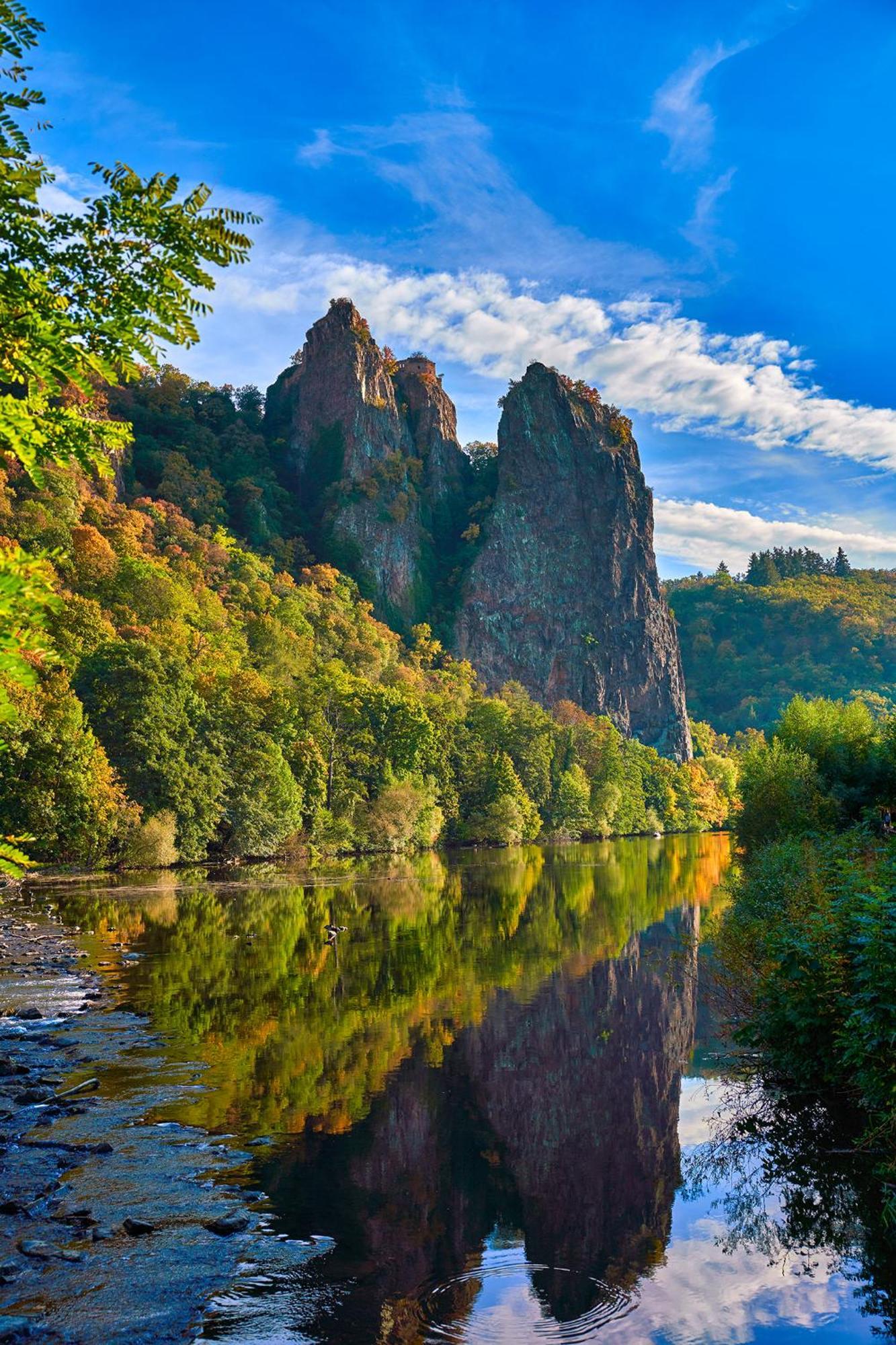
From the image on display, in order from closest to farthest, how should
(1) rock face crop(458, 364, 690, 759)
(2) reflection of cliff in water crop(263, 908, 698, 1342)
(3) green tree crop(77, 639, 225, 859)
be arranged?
(2) reflection of cliff in water crop(263, 908, 698, 1342) < (3) green tree crop(77, 639, 225, 859) < (1) rock face crop(458, 364, 690, 759)

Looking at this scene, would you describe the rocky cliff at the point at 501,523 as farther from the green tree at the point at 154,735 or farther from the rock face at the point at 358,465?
the green tree at the point at 154,735

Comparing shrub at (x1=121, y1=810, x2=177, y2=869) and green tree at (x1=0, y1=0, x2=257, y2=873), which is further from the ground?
green tree at (x1=0, y1=0, x2=257, y2=873)

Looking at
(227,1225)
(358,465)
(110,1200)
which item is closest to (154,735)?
(110,1200)

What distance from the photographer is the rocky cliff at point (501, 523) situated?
16475 centimetres

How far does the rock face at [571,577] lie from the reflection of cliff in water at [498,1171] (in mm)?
152139

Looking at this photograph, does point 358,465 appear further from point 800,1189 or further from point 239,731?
point 800,1189

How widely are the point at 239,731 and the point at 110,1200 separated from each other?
193 ft

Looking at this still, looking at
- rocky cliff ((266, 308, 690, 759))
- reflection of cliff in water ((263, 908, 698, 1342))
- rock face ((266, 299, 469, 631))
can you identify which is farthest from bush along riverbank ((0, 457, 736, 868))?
rocky cliff ((266, 308, 690, 759))

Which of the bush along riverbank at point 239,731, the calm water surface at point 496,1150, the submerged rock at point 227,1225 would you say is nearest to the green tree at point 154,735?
the bush along riverbank at point 239,731

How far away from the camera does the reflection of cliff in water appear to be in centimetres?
945

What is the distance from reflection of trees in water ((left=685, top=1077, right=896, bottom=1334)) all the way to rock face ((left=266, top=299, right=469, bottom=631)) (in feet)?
473

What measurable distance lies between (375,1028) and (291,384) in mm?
170332

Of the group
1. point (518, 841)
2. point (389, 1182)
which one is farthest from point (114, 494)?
point (389, 1182)

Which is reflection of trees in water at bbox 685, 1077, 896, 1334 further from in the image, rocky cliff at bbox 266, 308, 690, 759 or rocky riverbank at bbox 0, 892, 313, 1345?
rocky cliff at bbox 266, 308, 690, 759
